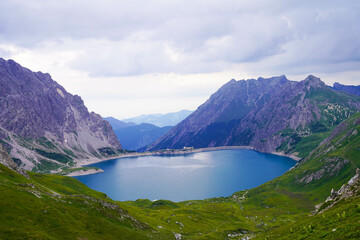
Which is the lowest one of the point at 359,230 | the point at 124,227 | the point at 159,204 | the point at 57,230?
the point at 159,204

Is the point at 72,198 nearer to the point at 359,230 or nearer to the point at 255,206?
the point at 359,230

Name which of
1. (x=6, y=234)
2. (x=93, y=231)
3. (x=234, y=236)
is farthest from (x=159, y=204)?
(x=6, y=234)

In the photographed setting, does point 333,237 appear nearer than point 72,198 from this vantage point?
Yes

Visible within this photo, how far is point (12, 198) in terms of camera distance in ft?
147

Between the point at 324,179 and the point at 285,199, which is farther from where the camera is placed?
the point at 324,179

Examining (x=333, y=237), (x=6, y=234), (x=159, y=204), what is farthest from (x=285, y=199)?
(x=6, y=234)

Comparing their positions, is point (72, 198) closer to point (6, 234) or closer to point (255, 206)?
point (6, 234)

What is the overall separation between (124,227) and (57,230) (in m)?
16.2

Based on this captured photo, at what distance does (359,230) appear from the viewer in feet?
82.9

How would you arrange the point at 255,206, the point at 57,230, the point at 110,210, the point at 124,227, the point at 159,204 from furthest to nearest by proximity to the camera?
1. the point at 255,206
2. the point at 159,204
3. the point at 110,210
4. the point at 124,227
5. the point at 57,230

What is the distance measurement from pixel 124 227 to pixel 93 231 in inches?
363

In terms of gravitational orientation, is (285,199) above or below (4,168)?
below

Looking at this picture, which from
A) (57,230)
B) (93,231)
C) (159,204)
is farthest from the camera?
(159,204)

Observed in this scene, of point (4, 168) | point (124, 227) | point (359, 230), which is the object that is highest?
point (4, 168)
